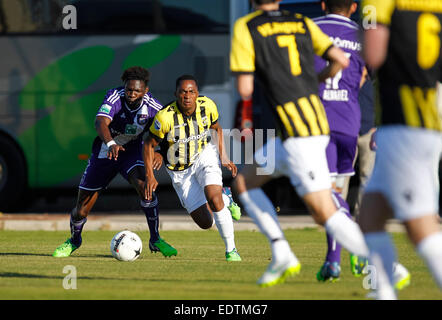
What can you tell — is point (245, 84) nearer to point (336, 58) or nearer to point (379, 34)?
point (336, 58)

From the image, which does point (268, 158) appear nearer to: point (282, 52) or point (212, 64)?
point (282, 52)

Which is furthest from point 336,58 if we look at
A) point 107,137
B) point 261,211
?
point 107,137

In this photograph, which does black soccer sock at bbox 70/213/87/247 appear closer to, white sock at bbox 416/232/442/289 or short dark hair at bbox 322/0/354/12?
short dark hair at bbox 322/0/354/12

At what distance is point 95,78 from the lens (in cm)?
1662

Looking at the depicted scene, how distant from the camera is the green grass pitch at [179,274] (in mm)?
6855

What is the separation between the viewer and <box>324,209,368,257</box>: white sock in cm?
643

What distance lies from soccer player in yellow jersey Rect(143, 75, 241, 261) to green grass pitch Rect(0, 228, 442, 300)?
0.45 m

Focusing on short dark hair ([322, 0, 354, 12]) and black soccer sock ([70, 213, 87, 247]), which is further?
black soccer sock ([70, 213, 87, 247])

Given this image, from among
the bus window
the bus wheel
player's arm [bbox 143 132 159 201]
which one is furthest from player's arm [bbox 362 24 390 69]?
the bus wheel

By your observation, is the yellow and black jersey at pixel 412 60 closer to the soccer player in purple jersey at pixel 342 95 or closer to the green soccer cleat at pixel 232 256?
the soccer player in purple jersey at pixel 342 95

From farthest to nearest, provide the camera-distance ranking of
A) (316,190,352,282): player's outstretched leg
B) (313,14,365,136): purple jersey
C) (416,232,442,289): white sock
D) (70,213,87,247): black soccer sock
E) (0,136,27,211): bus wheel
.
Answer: (0,136,27,211): bus wheel → (70,213,87,247): black soccer sock → (313,14,365,136): purple jersey → (316,190,352,282): player's outstretched leg → (416,232,442,289): white sock
